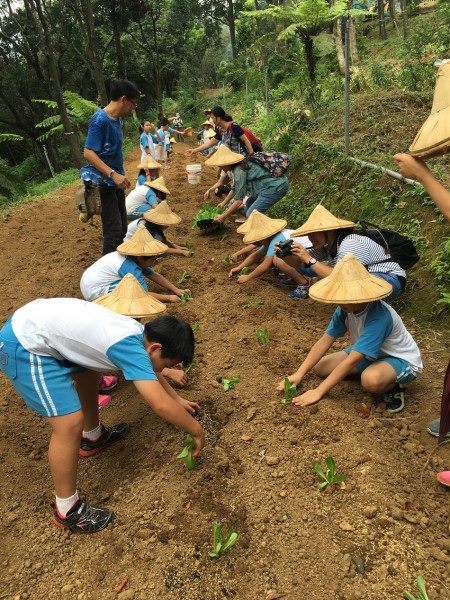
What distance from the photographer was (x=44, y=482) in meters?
2.96

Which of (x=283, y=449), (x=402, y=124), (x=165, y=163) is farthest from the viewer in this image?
(x=165, y=163)

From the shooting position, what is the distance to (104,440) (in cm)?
313

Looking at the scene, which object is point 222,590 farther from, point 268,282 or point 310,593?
point 268,282

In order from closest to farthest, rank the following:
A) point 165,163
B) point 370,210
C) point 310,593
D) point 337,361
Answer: point 310,593 → point 337,361 → point 370,210 → point 165,163

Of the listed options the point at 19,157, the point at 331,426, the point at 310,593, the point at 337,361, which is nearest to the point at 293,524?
the point at 310,593

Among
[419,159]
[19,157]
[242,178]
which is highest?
[419,159]

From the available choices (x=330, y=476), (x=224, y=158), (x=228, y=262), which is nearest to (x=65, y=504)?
(x=330, y=476)

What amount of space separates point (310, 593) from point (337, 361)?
1624 mm

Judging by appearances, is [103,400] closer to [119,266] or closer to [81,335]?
[119,266]

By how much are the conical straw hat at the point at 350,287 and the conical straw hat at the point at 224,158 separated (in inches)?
125

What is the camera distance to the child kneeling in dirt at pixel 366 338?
2.85 metres

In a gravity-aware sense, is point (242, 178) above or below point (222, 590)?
above

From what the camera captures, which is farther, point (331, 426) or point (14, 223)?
point (14, 223)

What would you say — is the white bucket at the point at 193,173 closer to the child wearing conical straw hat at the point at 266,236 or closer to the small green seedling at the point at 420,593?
the child wearing conical straw hat at the point at 266,236
